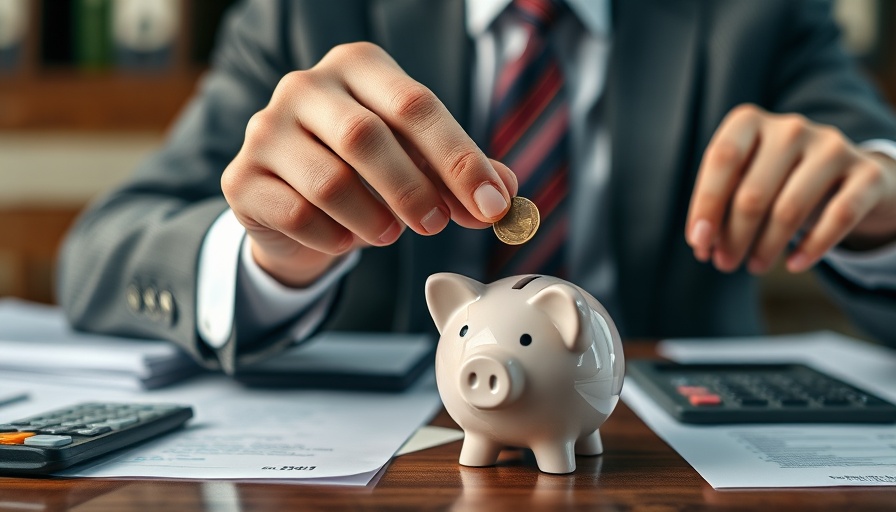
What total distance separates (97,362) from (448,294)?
0.40 meters

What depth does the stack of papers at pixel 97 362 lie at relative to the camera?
71 cm

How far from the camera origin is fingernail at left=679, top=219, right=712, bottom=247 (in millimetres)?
719

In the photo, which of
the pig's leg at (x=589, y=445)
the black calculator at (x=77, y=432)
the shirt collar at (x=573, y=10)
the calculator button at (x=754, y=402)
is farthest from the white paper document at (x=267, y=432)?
the shirt collar at (x=573, y=10)

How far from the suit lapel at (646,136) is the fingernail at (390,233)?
63cm

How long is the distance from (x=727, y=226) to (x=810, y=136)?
4.7 inches

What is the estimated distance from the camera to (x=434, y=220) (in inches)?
21.3

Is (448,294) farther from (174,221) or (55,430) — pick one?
(174,221)

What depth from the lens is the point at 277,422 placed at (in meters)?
0.60

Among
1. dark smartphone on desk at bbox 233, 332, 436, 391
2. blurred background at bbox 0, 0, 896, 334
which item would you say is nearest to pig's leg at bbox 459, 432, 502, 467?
dark smartphone on desk at bbox 233, 332, 436, 391

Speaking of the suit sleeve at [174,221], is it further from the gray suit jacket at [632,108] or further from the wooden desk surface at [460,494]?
the wooden desk surface at [460,494]

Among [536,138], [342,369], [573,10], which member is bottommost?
[342,369]

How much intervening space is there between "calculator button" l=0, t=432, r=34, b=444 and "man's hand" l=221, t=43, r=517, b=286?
0.70 feet

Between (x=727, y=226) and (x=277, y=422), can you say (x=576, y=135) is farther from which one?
(x=277, y=422)

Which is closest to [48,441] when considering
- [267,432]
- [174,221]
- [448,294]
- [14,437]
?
[14,437]
